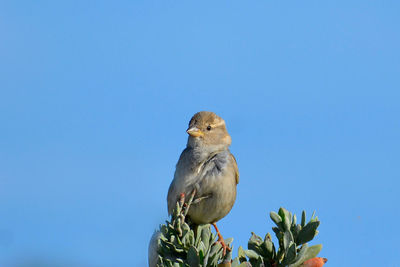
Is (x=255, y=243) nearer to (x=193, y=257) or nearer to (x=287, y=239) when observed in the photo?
(x=287, y=239)

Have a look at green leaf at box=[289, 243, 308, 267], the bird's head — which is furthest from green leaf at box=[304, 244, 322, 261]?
the bird's head

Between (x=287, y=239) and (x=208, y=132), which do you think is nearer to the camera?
(x=287, y=239)

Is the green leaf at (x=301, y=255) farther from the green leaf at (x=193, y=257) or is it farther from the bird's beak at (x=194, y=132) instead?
the bird's beak at (x=194, y=132)

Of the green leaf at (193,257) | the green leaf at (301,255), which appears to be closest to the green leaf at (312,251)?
the green leaf at (301,255)

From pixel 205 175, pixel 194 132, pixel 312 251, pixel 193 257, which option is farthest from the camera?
pixel 194 132

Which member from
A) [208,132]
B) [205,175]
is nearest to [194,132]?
[208,132]

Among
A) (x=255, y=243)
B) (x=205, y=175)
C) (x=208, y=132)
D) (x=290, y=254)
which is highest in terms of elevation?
(x=208, y=132)

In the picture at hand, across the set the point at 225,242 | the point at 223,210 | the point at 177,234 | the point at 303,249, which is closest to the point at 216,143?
the point at 223,210

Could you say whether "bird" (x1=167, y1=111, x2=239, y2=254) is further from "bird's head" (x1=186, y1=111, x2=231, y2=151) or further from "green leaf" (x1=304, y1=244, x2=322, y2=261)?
"green leaf" (x1=304, y1=244, x2=322, y2=261)
